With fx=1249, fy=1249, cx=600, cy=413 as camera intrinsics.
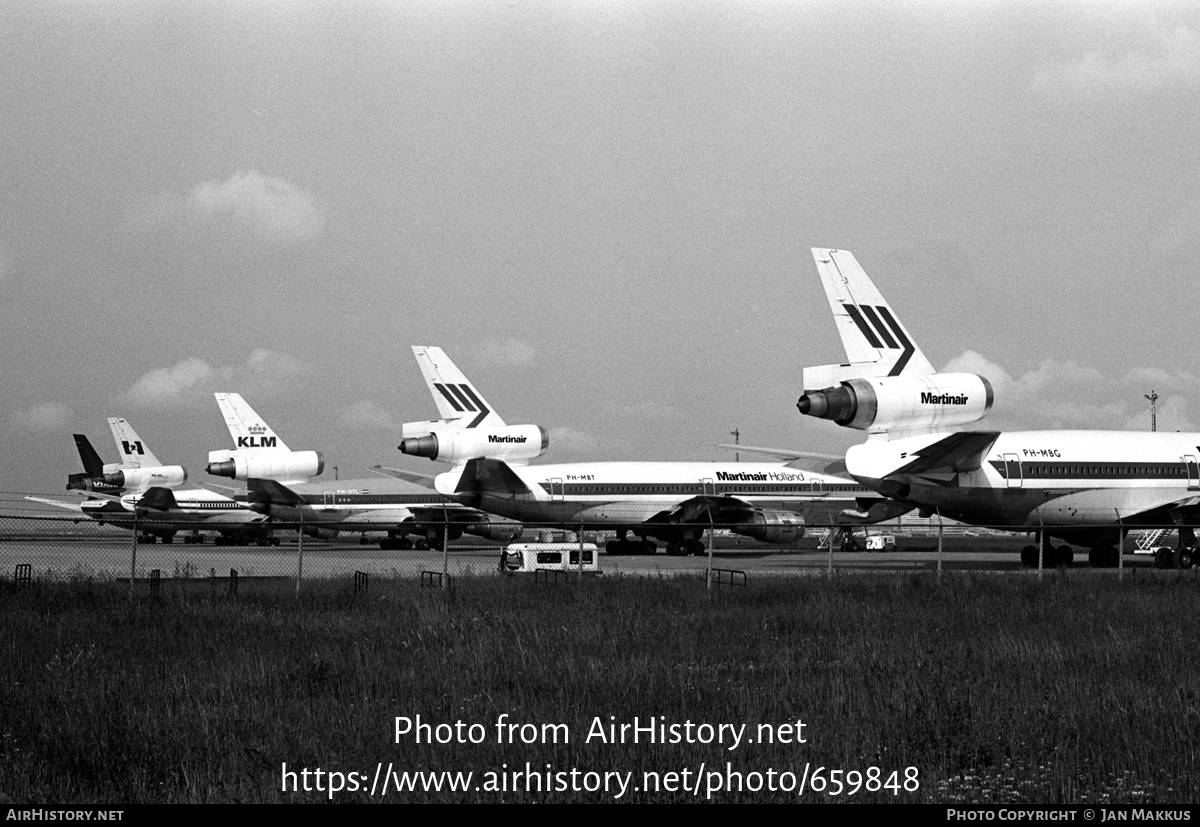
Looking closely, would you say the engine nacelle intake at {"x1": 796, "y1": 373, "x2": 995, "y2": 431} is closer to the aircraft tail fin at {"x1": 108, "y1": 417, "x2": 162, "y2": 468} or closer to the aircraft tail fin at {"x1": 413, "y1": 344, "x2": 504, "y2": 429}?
the aircraft tail fin at {"x1": 413, "y1": 344, "x2": 504, "y2": 429}

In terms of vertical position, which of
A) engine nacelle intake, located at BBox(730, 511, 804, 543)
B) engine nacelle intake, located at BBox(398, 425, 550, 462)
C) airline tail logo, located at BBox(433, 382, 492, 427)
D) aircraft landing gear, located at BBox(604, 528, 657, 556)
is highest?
airline tail logo, located at BBox(433, 382, 492, 427)

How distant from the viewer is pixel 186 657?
13000mm

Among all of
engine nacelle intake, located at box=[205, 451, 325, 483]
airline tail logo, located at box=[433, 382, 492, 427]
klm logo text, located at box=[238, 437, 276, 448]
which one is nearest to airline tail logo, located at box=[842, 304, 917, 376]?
airline tail logo, located at box=[433, 382, 492, 427]

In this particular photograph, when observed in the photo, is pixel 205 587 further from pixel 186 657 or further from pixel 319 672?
pixel 319 672

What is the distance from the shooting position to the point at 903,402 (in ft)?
87.7

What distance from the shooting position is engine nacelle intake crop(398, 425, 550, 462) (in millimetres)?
40875

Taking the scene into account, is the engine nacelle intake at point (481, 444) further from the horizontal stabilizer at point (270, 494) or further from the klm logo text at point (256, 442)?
the klm logo text at point (256, 442)

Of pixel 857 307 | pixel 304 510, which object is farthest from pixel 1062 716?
pixel 304 510

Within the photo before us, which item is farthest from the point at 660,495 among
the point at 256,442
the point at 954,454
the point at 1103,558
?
the point at 256,442

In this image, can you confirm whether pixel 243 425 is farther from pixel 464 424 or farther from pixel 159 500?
pixel 464 424

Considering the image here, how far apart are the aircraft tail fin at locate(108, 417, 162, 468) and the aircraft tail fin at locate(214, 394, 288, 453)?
17024 millimetres

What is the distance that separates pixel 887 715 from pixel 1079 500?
25633 millimetres

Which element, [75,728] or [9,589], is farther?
[9,589]
